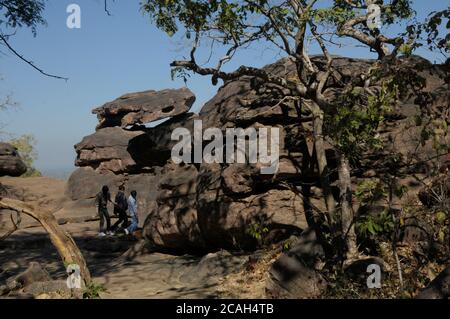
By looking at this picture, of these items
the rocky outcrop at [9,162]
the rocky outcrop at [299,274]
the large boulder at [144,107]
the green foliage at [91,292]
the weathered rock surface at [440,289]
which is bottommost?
the green foliage at [91,292]

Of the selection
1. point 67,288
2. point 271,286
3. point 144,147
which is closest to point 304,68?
point 271,286

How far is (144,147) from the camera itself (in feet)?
79.3

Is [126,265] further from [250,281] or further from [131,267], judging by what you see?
[250,281]

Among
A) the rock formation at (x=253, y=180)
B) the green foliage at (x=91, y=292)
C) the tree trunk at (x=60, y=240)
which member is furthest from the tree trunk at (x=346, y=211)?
the tree trunk at (x=60, y=240)

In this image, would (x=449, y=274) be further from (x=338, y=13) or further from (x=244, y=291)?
(x=338, y=13)

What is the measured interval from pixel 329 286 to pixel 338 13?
5.19 metres

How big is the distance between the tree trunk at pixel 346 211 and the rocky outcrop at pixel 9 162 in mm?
24933

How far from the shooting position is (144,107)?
27.9 meters

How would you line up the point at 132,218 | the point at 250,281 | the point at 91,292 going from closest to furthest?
the point at 91,292
the point at 250,281
the point at 132,218

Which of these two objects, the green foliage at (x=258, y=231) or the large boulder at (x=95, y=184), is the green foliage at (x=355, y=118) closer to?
the green foliage at (x=258, y=231)

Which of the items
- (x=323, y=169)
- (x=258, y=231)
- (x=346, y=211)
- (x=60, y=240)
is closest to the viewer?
(x=346, y=211)

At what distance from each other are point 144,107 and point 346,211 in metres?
20.1

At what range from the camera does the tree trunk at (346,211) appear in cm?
928

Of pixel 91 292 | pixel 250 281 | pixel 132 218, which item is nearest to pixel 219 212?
pixel 250 281
